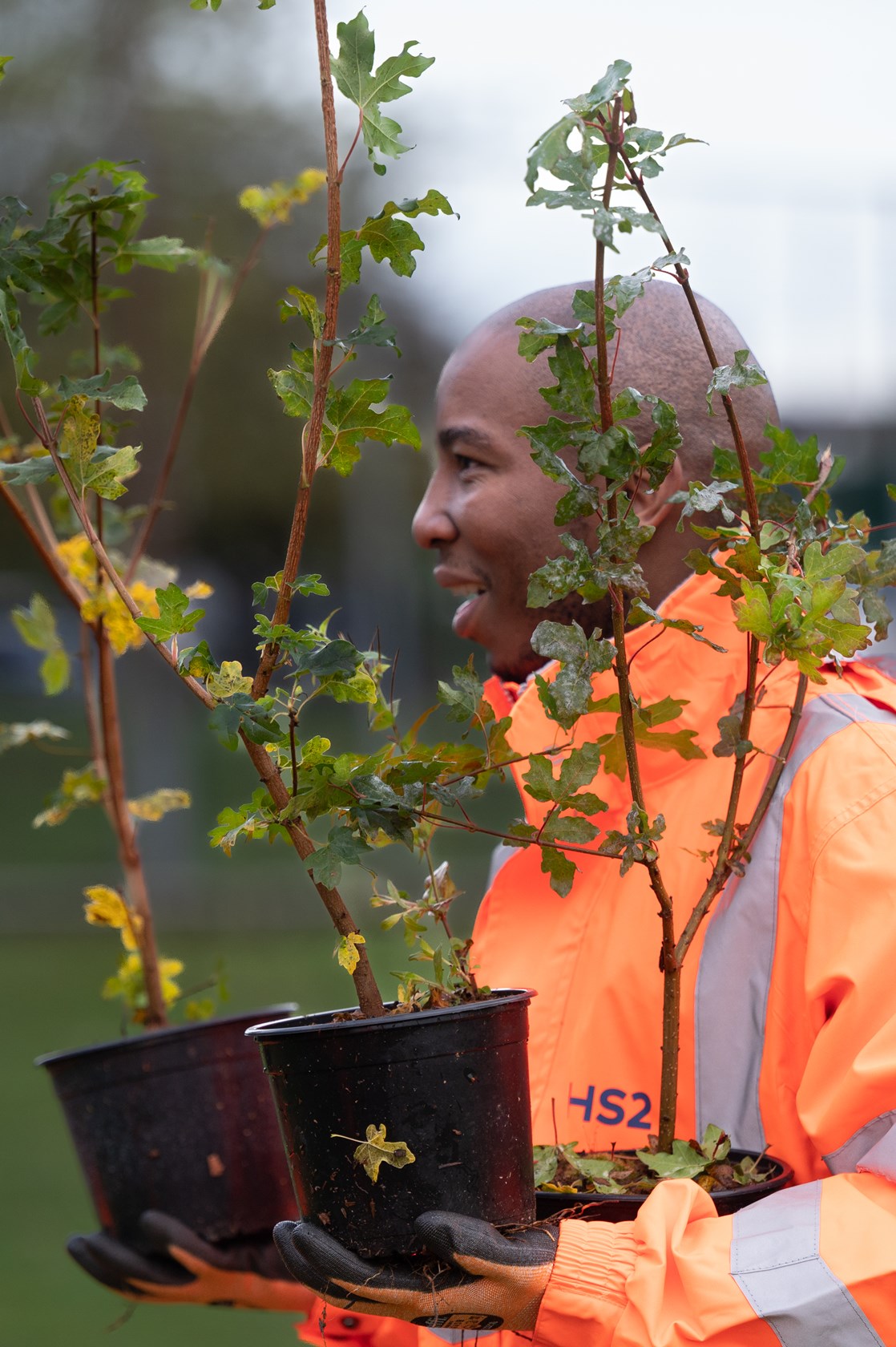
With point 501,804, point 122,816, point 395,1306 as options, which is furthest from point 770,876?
point 501,804

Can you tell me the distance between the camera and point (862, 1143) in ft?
4.01

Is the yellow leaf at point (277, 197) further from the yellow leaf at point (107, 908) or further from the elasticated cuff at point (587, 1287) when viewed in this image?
the elasticated cuff at point (587, 1287)

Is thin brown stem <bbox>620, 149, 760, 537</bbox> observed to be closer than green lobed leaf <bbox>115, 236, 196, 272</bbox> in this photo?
Yes

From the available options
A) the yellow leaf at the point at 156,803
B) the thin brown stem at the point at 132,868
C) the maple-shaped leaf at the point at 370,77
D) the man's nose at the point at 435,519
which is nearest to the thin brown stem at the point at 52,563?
the thin brown stem at the point at 132,868

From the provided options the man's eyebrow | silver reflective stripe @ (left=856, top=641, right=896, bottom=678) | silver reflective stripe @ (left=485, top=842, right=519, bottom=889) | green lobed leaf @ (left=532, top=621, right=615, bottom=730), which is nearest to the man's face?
the man's eyebrow

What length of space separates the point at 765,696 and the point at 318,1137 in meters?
0.66

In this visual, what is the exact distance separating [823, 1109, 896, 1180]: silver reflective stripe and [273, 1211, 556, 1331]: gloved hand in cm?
27

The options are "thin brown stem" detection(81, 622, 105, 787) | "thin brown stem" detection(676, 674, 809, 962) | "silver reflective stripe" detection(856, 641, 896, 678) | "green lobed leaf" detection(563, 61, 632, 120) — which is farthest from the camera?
"thin brown stem" detection(81, 622, 105, 787)

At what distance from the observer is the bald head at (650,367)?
1.69m

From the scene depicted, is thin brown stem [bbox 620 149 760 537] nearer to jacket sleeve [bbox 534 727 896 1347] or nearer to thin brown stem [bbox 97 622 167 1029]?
jacket sleeve [bbox 534 727 896 1347]

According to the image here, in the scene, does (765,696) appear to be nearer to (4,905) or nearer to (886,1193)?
(886,1193)

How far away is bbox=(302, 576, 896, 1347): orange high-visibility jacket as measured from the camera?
1.15 m

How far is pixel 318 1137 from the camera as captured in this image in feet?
3.89

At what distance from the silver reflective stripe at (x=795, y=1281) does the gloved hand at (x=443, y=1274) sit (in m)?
0.16
